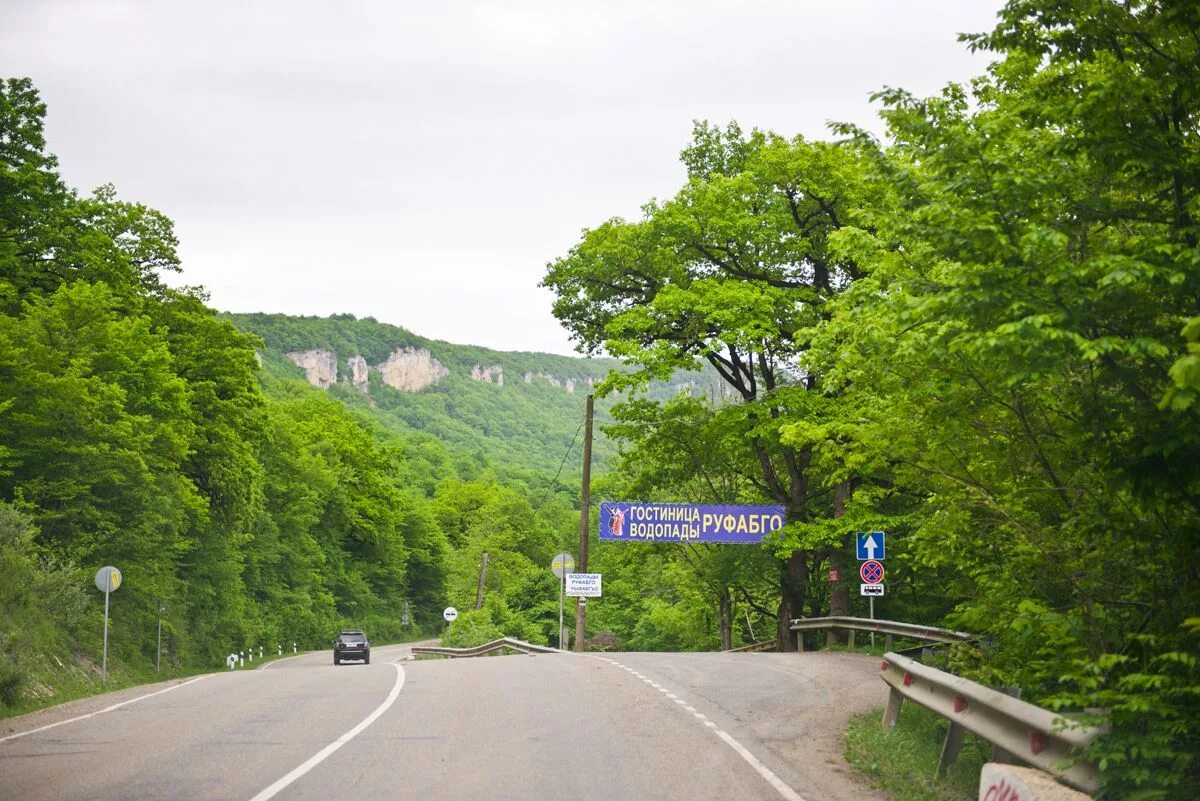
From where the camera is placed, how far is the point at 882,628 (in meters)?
24.2

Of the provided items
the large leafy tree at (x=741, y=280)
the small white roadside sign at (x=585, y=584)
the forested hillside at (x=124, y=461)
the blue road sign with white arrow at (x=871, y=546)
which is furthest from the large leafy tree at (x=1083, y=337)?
the small white roadside sign at (x=585, y=584)

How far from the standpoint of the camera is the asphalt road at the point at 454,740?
30.0 ft

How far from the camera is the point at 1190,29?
28.4 ft

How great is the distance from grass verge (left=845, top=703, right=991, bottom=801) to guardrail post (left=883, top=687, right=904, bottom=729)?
8 centimetres

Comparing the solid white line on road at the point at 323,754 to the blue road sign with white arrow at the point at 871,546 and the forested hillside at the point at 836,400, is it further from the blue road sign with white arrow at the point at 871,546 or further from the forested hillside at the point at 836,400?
the blue road sign with white arrow at the point at 871,546

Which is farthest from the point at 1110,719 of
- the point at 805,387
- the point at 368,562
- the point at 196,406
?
the point at 368,562

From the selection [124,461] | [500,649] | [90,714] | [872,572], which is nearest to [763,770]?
[90,714]

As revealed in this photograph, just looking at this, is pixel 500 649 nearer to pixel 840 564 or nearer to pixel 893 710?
pixel 840 564

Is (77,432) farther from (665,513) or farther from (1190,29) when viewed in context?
(1190,29)

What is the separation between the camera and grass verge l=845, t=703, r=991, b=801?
30.3 ft

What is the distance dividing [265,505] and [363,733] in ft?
204

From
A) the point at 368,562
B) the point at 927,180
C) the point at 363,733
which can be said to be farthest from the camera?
the point at 368,562

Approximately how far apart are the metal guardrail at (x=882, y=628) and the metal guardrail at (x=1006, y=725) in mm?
5852

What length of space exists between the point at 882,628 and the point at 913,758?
14.1 metres
